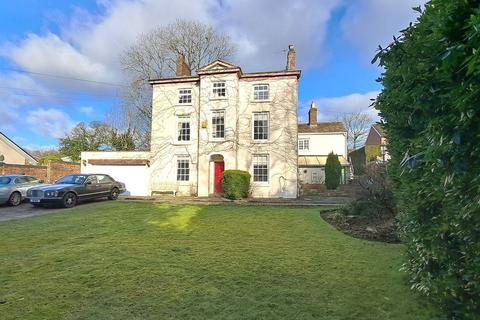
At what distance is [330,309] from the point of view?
150 inches

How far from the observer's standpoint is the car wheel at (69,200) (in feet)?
50.1

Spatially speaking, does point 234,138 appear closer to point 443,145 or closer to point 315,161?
point 315,161

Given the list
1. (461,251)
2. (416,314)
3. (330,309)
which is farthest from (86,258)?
(461,251)

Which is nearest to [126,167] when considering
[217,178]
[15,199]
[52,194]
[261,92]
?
[217,178]

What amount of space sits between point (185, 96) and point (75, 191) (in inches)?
439

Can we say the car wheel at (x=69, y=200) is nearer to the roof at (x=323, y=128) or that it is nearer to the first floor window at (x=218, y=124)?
the first floor window at (x=218, y=124)

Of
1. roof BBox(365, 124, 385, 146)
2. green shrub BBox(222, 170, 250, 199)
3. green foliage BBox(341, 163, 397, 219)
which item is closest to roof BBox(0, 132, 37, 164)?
green shrub BBox(222, 170, 250, 199)

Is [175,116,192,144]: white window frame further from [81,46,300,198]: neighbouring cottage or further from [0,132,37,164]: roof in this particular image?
[0,132,37,164]: roof

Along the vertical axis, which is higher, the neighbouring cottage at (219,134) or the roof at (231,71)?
the roof at (231,71)

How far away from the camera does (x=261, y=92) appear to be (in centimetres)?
2289

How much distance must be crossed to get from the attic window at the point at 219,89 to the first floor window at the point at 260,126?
2.70 m

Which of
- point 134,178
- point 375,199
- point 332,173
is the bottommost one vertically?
point 375,199

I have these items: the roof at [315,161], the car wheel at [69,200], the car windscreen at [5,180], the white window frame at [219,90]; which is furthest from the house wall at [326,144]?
the car windscreen at [5,180]

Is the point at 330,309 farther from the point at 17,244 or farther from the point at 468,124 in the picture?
the point at 17,244
